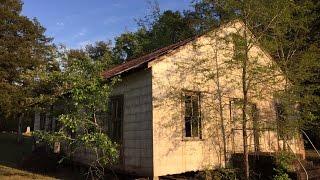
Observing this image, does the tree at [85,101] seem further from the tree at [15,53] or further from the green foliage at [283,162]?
the tree at [15,53]

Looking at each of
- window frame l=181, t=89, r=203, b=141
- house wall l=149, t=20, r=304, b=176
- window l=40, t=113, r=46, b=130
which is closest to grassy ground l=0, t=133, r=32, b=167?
window l=40, t=113, r=46, b=130

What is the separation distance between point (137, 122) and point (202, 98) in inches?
100.0

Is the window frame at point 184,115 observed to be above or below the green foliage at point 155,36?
below

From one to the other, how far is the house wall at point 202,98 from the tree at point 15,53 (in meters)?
21.2

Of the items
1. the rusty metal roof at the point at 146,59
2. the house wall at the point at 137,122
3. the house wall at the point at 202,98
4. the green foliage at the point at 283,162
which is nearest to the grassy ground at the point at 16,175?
the house wall at the point at 137,122

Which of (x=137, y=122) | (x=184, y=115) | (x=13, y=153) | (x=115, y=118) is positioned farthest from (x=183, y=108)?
(x=13, y=153)

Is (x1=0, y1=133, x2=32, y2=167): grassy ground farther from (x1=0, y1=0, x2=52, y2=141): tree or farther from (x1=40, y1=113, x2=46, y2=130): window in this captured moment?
(x1=0, y1=0, x2=52, y2=141): tree

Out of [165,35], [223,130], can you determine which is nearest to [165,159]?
[223,130]

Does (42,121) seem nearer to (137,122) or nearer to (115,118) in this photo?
(115,118)

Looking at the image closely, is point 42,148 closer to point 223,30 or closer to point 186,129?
point 186,129

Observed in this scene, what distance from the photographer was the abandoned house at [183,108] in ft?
38.0

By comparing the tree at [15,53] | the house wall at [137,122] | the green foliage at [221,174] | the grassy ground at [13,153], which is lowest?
the green foliage at [221,174]

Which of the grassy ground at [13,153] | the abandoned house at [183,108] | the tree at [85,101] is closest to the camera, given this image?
the tree at [85,101]

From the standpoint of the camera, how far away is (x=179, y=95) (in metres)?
12.2
